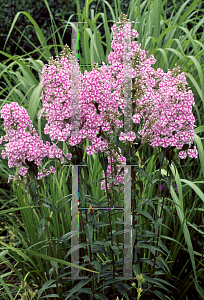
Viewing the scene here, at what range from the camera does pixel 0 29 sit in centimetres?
485

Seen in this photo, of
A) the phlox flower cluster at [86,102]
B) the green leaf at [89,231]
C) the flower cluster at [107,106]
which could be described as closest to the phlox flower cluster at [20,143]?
the flower cluster at [107,106]

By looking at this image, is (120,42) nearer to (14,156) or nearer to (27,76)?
(14,156)

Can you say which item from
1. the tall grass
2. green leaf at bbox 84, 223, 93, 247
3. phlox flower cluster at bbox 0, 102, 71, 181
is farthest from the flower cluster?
green leaf at bbox 84, 223, 93, 247

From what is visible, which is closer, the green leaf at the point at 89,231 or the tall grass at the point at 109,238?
the green leaf at the point at 89,231

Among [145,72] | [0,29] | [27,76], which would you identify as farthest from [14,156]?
[0,29]

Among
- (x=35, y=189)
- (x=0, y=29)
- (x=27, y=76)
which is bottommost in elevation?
(x=35, y=189)

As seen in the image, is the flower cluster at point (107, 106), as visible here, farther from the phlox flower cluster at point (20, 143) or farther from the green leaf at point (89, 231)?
the green leaf at point (89, 231)

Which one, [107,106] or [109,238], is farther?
[109,238]

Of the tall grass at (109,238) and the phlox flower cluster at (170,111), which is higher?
the phlox flower cluster at (170,111)

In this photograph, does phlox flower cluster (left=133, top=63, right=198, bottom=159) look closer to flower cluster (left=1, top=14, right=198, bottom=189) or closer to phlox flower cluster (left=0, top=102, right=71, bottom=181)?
flower cluster (left=1, top=14, right=198, bottom=189)

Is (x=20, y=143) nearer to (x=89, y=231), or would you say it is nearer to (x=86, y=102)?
(x=86, y=102)

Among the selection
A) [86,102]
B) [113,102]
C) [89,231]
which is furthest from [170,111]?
[89,231]


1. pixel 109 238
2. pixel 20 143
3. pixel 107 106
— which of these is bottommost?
pixel 109 238

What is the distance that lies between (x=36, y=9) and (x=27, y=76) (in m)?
→ 2.55
